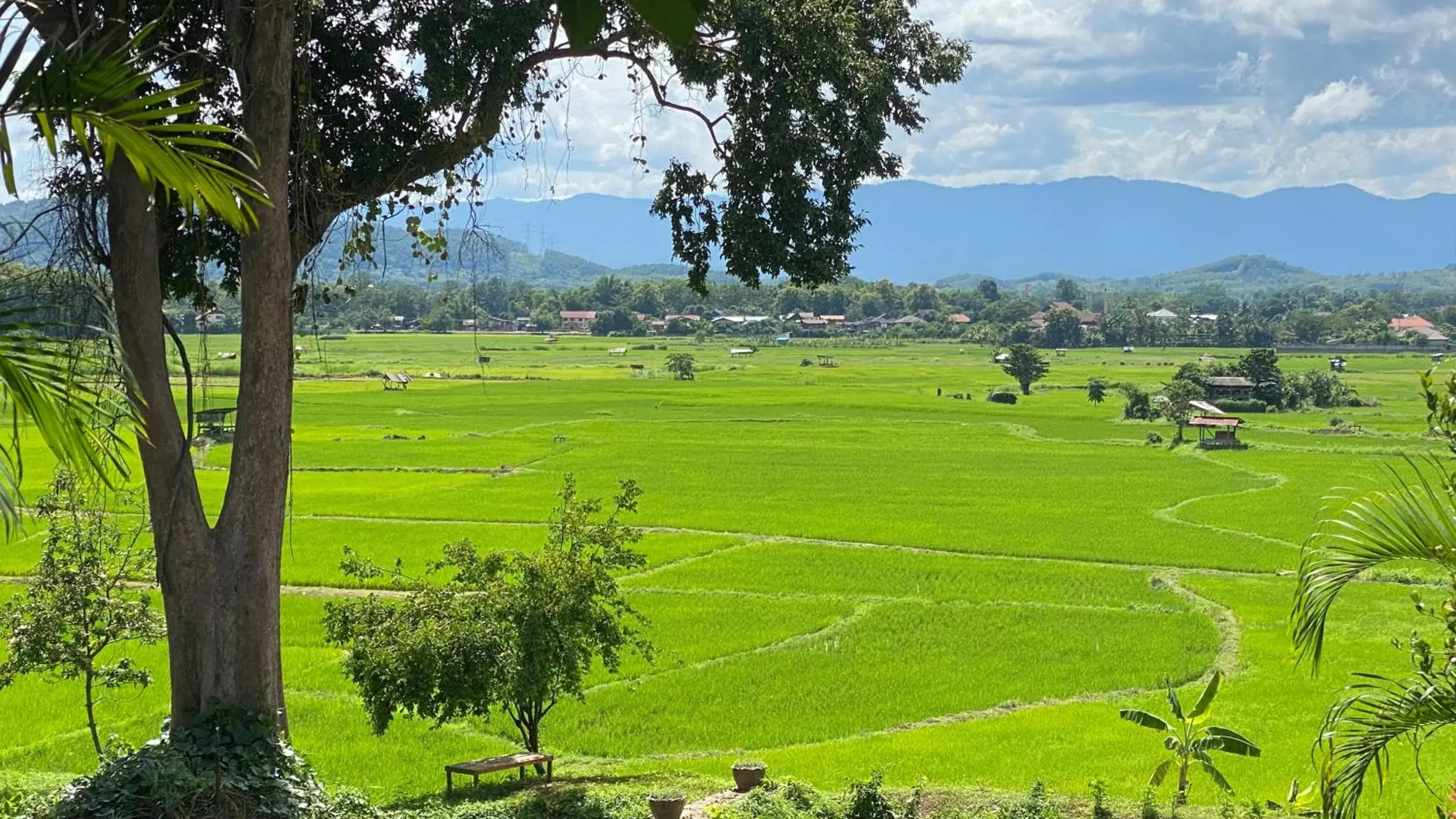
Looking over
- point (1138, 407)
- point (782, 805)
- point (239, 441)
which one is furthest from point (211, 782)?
point (1138, 407)

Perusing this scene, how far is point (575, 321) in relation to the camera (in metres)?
135

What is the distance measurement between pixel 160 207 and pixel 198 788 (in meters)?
3.20

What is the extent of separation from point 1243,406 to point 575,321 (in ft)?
277

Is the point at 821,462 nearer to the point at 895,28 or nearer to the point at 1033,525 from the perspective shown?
the point at 1033,525

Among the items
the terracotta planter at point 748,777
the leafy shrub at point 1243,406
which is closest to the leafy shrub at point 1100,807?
the terracotta planter at point 748,777

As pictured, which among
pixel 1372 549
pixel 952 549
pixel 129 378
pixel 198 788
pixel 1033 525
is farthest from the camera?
pixel 1033 525

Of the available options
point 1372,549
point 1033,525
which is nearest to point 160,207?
point 1372,549

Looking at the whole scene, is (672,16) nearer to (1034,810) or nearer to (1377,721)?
(1377,721)

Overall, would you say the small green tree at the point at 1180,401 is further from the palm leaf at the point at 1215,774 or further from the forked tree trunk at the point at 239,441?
the forked tree trunk at the point at 239,441

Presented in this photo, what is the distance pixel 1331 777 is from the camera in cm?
573

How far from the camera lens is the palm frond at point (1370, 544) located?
5293 mm

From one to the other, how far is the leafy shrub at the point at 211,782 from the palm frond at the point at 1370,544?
5.06 meters

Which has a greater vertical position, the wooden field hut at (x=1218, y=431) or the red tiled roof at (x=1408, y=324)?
the red tiled roof at (x=1408, y=324)

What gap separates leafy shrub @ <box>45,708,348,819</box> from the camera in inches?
256
